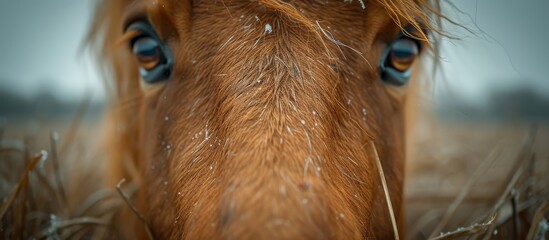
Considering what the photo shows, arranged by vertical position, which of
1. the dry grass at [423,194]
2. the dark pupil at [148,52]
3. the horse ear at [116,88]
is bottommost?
the dry grass at [423,194]

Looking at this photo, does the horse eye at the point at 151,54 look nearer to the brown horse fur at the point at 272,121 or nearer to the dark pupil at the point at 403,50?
the brown horse fur at the point at 272,121

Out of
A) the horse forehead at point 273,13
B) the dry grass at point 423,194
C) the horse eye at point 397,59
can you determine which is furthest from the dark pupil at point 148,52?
the horse eye at point 397,59

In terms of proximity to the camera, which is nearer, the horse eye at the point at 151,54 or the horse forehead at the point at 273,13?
the horse forehead at the point at 273,13

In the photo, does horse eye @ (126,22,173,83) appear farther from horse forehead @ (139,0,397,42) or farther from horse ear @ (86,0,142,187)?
horse ear @ (86,0,142,187)

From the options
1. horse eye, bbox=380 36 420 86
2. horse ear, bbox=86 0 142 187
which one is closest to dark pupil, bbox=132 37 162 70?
horse ear, bbox=86 0 142 187

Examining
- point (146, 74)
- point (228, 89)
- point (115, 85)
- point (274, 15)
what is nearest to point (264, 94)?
point (228, 89)

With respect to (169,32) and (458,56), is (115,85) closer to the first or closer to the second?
(169,32)

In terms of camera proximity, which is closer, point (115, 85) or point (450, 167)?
point (115, 85)

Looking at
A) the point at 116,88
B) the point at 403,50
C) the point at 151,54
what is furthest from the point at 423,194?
the point at 151,54
